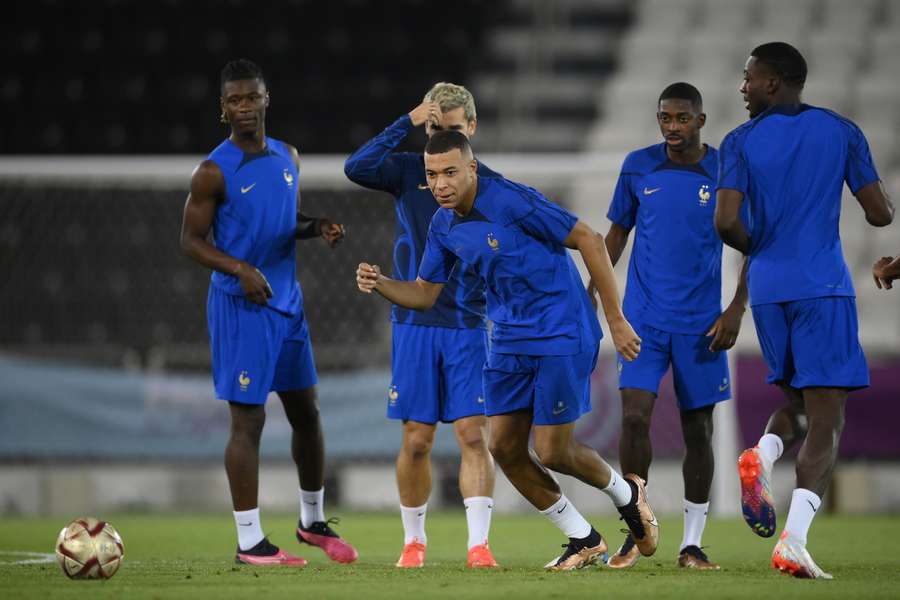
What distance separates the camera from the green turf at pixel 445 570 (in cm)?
471

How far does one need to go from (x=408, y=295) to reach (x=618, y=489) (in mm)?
1196

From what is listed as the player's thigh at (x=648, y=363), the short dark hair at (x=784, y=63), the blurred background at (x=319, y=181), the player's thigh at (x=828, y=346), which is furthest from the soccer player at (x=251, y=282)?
the blurred background at (x=319, y=181)

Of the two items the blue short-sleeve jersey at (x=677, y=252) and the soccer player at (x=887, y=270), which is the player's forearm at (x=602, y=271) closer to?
the blue short-sleeve jersey at (x=677, y=252)

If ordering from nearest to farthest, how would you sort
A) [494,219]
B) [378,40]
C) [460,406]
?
[494,219] < [460,406] < [378,40]

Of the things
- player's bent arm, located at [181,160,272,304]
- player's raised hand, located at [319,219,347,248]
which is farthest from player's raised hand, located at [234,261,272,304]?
player's raised hand, located at [319,219,347,248]

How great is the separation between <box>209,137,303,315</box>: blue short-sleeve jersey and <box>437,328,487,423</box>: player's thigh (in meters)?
0.87

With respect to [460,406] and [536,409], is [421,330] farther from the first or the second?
[536,409]

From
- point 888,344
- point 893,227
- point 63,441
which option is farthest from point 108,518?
point 893,227

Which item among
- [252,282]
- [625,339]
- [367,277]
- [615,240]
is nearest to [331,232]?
[252,282]

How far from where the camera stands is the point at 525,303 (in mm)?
5609

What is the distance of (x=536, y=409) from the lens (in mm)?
5578

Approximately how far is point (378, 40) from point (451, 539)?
32.5 feet

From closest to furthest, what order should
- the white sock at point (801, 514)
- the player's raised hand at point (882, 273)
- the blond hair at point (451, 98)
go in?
1. the white sock at point (801, 514)
2. the player's raised hand at point (882, 273)
3. the blond hair at point (451, 98)

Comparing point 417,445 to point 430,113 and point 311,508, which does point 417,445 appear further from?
point 430,113
